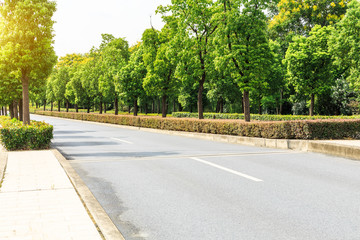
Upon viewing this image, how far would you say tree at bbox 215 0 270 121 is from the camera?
21594 mm

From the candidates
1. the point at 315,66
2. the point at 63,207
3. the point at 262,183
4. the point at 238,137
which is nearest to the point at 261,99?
the point at 315,66

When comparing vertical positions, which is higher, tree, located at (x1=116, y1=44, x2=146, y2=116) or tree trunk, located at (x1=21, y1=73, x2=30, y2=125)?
tree, located at (x1=116, y1=44, x2=146, y2=116)

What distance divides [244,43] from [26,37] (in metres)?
13.6

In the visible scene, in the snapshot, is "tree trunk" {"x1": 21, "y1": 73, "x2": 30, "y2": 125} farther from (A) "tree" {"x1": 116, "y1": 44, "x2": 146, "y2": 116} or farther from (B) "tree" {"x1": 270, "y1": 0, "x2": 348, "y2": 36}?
(B) "tree" {"x1": 270, "y1": 0, "x2": 348, "y2": 36}

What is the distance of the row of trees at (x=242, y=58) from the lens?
22.3 meters

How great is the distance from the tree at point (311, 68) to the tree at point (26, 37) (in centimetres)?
2688

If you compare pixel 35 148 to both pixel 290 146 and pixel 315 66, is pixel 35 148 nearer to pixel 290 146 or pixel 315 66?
pixel 290 146

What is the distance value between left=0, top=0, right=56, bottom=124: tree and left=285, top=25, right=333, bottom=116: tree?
88.2 feet

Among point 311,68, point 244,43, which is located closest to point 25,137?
point 244,43

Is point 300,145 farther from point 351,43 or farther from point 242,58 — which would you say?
point 351,43

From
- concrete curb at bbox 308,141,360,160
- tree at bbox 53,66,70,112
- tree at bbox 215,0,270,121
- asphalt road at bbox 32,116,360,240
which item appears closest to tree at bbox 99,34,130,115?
tree at bbox 215,0,270,121

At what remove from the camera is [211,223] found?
449cm

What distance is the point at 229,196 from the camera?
5840mm

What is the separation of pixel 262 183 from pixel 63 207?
3.88 m
